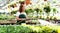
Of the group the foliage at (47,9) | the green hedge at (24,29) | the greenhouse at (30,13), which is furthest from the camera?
the foliage at (47,9)

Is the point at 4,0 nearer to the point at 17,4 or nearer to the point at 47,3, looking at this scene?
the point at 17,4

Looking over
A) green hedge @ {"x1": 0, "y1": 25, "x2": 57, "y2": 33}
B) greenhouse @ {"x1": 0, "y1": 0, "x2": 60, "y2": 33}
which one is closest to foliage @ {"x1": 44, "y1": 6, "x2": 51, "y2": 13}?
greenhouse @ {"x1": 0, "y1": 0, "x2": 60, "y2": 33}

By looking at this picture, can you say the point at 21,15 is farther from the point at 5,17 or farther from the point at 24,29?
the point at 24,29

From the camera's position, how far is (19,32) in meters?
2.86

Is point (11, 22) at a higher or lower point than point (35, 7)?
lower

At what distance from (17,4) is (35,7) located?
0.38 m

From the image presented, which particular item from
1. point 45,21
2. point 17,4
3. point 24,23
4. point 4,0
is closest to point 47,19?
point 45,21

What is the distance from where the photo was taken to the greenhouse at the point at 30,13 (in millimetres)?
3199

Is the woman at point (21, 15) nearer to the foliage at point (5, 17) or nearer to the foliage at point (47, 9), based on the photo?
the foliage at point (5, 17)

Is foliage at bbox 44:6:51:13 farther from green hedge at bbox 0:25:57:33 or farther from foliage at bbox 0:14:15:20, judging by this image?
foliage at bbox 0:14:15:20

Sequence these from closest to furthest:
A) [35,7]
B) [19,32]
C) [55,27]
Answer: [19,32], [55,27], [35,7]

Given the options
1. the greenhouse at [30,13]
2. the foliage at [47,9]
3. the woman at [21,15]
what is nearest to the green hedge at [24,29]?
the greenhouse at [30,13]

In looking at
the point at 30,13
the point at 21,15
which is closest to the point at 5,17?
the point at 21,15

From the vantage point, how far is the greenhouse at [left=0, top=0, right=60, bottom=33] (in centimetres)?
320
